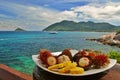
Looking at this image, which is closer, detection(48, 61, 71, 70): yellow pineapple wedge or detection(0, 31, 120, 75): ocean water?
detection(48, 61, 71, 70): yellow pineapple wedge

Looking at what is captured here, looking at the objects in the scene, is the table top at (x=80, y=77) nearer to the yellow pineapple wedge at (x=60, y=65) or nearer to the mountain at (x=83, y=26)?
the yellow pineapple wedge at (x=60, y=65)

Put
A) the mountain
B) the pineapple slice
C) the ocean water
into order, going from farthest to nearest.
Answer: the mountain
the ocean water
the pineapple slice

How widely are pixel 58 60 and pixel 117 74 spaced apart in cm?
28

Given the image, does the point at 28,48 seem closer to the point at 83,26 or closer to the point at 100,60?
the point at 83,26

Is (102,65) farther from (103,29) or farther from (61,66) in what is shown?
(103,29)

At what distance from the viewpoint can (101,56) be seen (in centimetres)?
116

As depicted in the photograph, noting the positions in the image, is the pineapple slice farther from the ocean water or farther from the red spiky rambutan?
the ocean water

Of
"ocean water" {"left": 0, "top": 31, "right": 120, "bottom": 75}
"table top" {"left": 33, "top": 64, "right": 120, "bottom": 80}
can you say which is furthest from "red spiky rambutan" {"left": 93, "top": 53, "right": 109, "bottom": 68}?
"ocean water" {"left": 0, "top": 31, "right": 120, "bottom": 75}

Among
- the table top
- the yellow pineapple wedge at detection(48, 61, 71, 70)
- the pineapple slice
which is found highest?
the yellow pineapple wedge at detection(48, 61, 71, 70)

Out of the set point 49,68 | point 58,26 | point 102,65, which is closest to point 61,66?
point 49,68

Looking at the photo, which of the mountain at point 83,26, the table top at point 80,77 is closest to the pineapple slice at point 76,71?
the table top at point 80,77

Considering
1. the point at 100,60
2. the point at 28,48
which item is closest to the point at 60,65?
the point at 100,60

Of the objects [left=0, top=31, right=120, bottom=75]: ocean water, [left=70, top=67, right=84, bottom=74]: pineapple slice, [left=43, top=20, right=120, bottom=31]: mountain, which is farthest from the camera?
[left=43, top=20, right=120, bottom=31]: mountain

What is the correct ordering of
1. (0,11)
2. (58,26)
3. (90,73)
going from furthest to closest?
(58,26), (0,11), (90,73)
